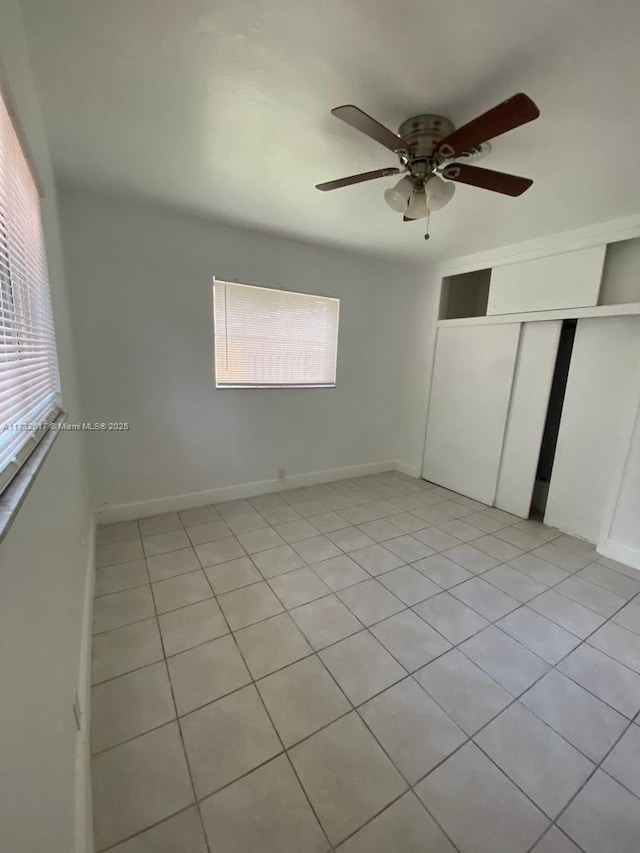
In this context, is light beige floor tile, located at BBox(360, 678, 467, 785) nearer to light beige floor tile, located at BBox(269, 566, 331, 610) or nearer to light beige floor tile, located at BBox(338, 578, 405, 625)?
light beige floor tile, located at BBox(338, 578, 405, 625)

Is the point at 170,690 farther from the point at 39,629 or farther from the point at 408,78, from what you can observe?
the point at 408,78

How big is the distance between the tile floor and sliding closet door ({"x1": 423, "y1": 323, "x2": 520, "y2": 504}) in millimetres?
1093

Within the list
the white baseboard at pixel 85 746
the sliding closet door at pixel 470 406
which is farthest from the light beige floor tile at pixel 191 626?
the sliding closet door at pixel 470 406

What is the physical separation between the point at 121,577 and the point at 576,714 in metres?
2.44

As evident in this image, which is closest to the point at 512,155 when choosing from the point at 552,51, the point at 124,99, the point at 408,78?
the point at 552,51

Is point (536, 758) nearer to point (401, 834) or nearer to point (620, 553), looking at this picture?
point (401, 834)

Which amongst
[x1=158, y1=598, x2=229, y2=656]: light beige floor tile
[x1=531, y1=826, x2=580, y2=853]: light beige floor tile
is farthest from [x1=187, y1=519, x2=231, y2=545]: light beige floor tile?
[x1=531, y1=826, x2=580, y2=853]: light beige floor tile

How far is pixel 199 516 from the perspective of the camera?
2.97m

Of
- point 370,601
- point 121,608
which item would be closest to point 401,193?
point 370,601

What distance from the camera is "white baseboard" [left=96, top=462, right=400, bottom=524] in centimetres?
282

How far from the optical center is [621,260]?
8.30 ft

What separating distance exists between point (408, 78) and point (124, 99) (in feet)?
3.92

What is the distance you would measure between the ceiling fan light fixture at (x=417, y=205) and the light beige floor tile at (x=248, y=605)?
90.7 inches

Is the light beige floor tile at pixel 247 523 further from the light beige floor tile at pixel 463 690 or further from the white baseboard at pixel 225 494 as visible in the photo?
the light beige floor tile at pixel 463 690
